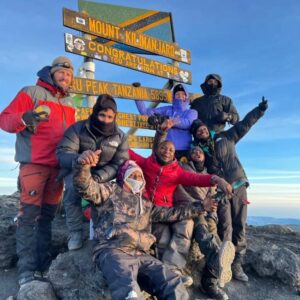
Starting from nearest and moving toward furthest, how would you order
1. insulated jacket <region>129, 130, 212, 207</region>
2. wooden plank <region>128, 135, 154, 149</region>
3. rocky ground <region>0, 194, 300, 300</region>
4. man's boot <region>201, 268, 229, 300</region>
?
1. rocky ground <region>0, 194, 300, 300</region>
2. man's boot <region>201, 268, 229, 300</region>
3. insulated jacket <region>129, 130, 212, 207</region>
4. wooden plank <region>128, 135, 154, 149</region>

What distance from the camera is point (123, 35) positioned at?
8.46 metres

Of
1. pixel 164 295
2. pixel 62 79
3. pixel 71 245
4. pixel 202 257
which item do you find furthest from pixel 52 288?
pixel 62 79

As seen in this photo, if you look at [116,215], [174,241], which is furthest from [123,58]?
[174,241]

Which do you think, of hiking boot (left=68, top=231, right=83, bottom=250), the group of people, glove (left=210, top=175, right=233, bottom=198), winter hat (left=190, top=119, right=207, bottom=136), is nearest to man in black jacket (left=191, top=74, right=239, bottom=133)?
winter hat (left=190, top=119, right=207, bottom=136)

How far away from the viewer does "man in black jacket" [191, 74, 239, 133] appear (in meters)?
7.89

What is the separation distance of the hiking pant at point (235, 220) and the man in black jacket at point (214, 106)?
1816 millimetres

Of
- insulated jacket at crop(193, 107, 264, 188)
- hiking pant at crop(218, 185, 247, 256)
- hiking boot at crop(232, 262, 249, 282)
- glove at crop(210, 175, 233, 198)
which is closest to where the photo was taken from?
glove at crop(210, 175, 233, 198)

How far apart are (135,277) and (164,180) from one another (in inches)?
75.7

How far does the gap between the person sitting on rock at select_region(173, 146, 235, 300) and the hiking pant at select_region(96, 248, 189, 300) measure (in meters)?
0.65

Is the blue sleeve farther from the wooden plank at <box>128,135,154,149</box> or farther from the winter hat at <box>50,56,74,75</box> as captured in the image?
the winter hat at <box>50,56,74,75</box>

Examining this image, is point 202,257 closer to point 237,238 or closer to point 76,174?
point 237,238

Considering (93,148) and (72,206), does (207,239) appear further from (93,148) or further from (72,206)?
(93,148)

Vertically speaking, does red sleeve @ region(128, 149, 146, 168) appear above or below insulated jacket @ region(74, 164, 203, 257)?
above

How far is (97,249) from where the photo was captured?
439cm
